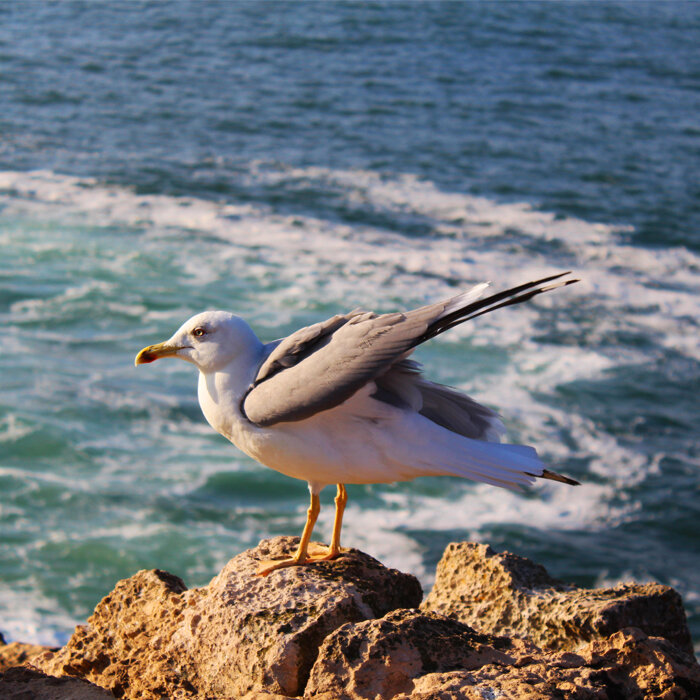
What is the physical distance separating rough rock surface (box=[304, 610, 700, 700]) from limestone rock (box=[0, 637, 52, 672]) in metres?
2.08

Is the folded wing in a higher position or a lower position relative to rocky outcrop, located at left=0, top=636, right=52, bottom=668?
higher

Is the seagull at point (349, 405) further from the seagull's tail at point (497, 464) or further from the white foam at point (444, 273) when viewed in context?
the white foam at point (444, 273)

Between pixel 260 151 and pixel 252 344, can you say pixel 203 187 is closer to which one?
pixel 260 151

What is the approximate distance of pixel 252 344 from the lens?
394 centimetres

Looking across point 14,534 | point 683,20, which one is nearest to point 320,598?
point 14,534

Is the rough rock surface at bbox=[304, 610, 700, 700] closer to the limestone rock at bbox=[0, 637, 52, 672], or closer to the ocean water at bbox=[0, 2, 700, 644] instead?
the limestone rock at bbox=[0, 637, 52, 672]

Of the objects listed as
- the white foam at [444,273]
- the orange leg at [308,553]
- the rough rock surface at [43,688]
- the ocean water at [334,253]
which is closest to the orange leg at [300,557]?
the orange leg at [308,553]

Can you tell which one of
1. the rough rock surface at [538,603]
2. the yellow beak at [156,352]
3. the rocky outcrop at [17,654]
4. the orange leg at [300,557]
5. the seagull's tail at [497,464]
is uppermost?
the yellow beak at [156,352]

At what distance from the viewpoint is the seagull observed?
343 centimetres

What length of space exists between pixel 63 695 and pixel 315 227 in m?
12.2

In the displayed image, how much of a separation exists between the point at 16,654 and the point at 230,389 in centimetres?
193

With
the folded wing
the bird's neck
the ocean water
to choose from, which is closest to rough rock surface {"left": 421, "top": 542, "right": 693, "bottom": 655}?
the folded wing

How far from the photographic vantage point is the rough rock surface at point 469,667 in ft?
9.65

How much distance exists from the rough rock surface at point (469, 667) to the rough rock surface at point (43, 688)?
0.74 metres
